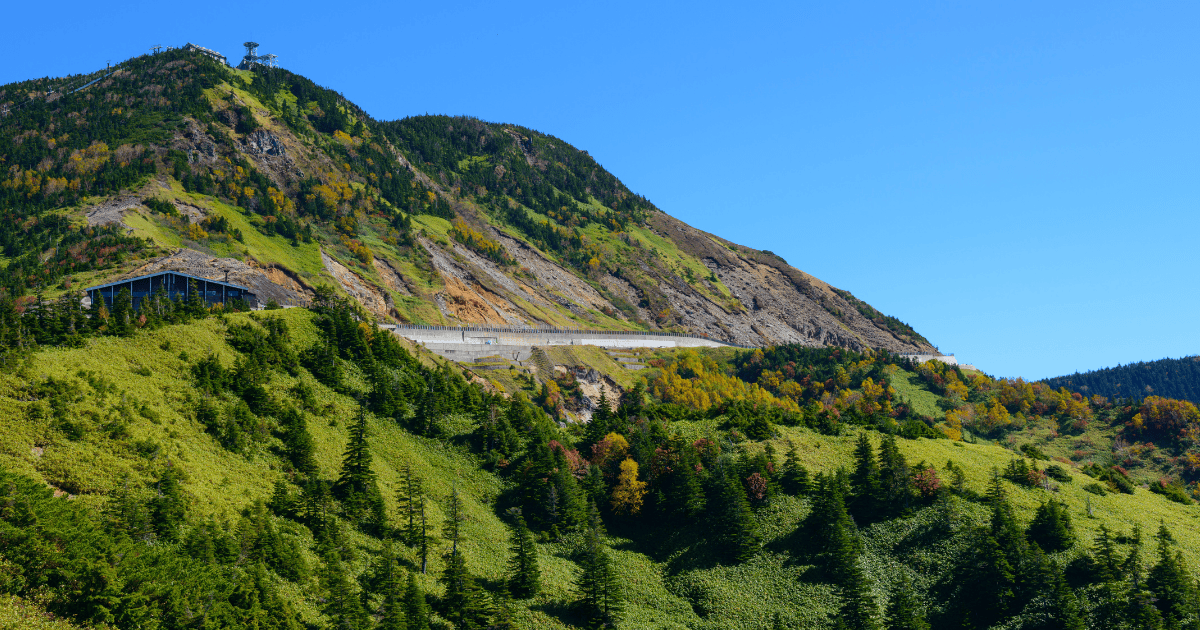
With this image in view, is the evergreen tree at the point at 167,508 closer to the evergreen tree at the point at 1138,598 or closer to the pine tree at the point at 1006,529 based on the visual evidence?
the pine tree at the point at 1006,529

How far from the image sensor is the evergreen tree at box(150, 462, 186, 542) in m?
49.1

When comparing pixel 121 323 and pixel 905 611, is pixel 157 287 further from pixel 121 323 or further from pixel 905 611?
pixel 905 611

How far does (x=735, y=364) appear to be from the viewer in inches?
7239

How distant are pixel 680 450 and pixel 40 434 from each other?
163 feet

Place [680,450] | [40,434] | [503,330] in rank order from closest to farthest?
[40,434]
[680,450]
[503,330]

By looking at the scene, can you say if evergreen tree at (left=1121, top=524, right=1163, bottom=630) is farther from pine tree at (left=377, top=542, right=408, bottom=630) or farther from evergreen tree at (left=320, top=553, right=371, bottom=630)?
evergreen tree at (left=320, top=553, right=371, bottom=630)

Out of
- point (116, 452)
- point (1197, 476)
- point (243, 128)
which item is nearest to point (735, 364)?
point (1197, 476)

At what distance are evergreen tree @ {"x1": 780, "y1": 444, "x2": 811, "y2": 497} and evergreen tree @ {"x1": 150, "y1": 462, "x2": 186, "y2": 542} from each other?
48.4m

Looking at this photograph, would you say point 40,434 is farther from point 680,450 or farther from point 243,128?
point 243,128

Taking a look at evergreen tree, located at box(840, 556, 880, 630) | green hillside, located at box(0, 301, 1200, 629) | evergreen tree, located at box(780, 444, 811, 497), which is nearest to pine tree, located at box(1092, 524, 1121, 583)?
green hillside, located at box(0, 301, 1200, 629)

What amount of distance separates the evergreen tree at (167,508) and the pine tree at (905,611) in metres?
46.1

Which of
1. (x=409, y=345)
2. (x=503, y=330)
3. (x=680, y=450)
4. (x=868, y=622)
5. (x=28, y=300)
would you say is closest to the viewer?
(x=868, y=622)

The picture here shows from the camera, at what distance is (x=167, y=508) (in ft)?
163

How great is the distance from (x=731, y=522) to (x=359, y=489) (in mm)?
29523
